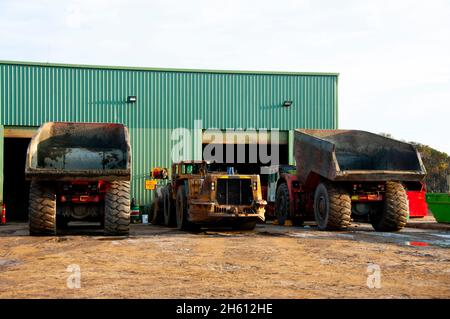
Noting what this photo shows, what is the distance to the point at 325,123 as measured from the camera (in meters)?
29.2

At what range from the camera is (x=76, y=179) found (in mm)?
14172

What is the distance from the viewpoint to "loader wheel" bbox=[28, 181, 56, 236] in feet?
46.6

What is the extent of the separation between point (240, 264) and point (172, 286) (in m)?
2.26

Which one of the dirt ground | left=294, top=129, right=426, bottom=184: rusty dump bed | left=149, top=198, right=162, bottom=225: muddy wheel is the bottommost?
left=149, top=198, right=162, bottom=225: muddy wheel

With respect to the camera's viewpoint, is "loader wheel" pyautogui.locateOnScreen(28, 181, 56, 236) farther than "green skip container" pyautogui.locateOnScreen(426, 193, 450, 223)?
No

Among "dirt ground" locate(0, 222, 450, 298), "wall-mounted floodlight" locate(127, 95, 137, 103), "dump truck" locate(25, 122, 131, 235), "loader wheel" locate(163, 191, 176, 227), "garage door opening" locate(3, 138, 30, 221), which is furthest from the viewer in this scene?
"garage door opening" locate(3, 138, 30, 221)

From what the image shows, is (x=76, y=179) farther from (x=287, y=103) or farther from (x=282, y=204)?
(x=287, y=103)

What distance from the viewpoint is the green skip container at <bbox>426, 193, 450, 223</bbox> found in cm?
2048

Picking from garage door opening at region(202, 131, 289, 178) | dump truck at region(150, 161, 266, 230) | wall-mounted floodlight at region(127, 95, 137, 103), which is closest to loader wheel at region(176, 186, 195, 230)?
dump truck at region(150, 161, 266, 230)

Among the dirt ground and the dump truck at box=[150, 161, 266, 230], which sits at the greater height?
the dump truck at box=[150, 161, 266, 230]

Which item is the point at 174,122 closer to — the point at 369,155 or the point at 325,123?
the point at 325,123

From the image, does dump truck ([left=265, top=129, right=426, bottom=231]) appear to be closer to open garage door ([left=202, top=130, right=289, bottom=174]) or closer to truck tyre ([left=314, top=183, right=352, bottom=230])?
truck tyre ([left=314, top=183, right=352, bottom=230])

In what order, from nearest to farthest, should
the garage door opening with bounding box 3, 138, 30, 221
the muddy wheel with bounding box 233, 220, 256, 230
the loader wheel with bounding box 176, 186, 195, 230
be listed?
the muddy wheel with bounding box 233, 220, 256, 230, the loader wheel with bounding box 176, 186, 195, 230, the garage door opening with bounding box 3, 138, 30, 221
